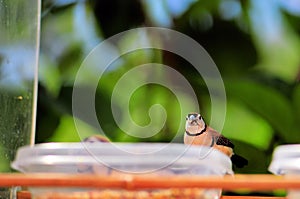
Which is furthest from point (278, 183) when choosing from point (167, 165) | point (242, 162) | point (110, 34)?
point (110, 34)

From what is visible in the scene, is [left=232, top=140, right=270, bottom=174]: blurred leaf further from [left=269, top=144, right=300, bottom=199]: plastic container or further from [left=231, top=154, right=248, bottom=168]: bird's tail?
[left=269, top=144, right=300, bottom=199]: plastic container

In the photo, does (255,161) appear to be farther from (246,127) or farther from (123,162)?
(123,162)

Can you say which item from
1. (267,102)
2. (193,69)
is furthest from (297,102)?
(193,69)

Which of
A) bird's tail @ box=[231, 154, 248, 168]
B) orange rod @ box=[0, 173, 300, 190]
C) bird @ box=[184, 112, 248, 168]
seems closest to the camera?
orange rod @ box=[0, 173, 300, 190]

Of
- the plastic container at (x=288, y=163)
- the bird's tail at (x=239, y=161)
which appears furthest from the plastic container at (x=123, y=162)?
the bird's tail at (x=239, y=161)

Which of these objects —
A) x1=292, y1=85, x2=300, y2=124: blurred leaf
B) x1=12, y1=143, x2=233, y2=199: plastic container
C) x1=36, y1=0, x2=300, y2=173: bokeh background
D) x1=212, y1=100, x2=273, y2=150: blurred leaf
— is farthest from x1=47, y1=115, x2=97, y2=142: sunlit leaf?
x1=12, y1=143, x2=233, y2=199: plastic container
